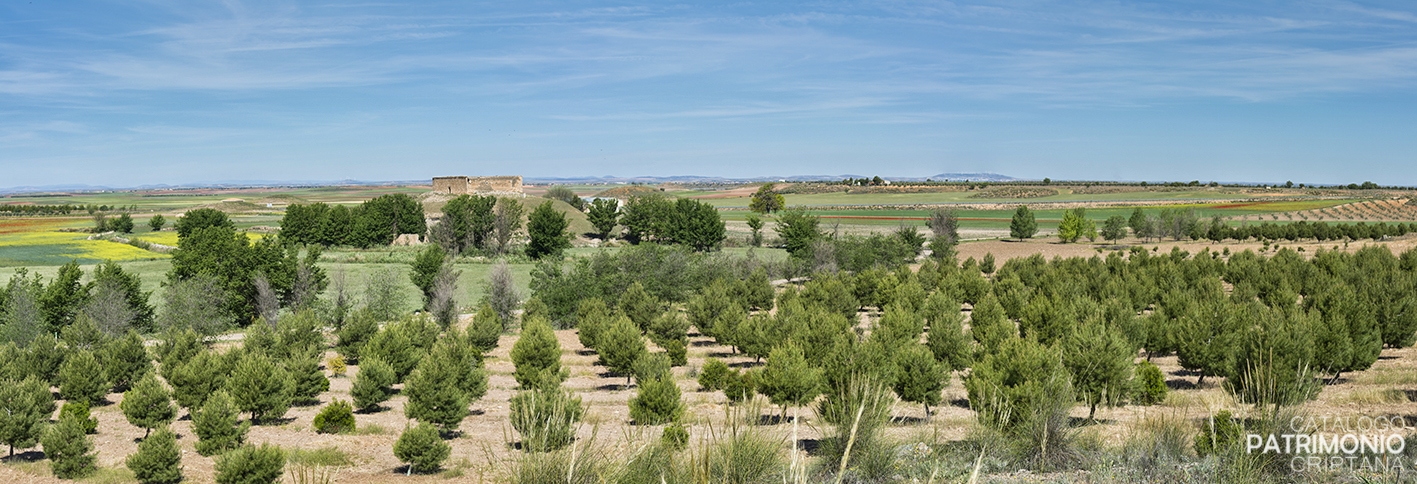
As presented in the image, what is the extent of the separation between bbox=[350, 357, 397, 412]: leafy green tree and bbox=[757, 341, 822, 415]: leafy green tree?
11.5 meters

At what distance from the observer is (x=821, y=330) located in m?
26.6

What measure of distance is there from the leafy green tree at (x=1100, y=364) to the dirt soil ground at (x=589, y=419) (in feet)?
2.34

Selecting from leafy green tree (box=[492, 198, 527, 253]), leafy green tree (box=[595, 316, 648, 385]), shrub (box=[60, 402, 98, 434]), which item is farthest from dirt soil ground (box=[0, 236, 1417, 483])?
leafy green tree (box=[492, 198, 527, 253])

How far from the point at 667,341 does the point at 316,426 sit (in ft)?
49.3

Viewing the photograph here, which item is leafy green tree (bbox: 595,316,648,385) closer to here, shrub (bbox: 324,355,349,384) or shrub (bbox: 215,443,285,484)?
shrub (bbox: 324,355,349,384)

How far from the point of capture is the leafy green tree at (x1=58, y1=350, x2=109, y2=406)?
79.3 feet

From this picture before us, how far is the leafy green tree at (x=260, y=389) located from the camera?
2159 cm

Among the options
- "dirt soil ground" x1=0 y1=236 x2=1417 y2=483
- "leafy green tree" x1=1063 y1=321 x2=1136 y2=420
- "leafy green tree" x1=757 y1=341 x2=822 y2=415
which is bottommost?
"dirt soil ground" x1=0 y1=236 x2=1417 y2=483

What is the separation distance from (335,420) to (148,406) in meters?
4.44

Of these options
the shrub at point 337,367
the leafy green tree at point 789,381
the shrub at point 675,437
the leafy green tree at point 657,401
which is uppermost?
the shrub at point 675,437

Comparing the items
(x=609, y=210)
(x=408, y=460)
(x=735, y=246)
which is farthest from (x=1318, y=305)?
(x=609, y=210)

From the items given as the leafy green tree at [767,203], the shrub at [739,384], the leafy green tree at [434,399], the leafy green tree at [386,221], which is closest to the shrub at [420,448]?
the leafy green tree at [434,399]

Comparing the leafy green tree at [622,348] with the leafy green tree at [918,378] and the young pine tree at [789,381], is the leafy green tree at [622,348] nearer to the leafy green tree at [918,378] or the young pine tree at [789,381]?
the young pine tree at [789,381]

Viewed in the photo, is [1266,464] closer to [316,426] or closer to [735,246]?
[316,426]
